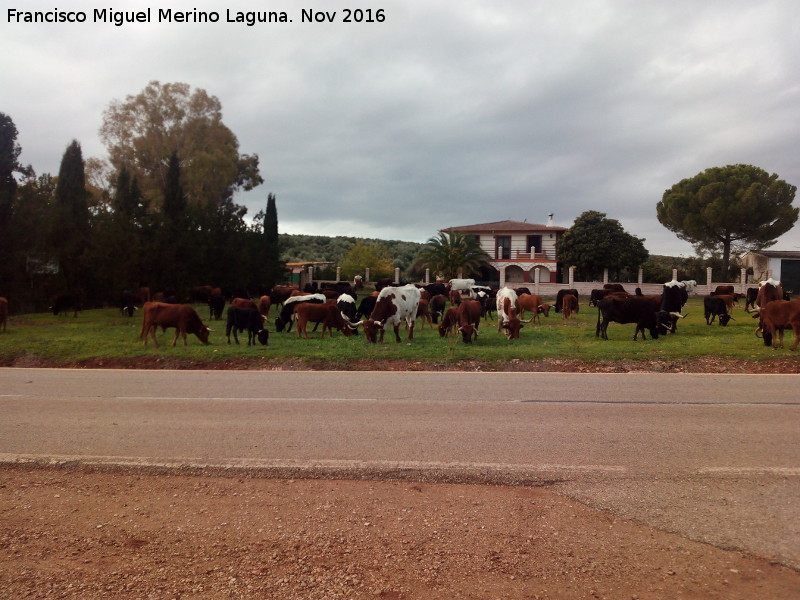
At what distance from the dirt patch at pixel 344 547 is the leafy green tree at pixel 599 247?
187ft

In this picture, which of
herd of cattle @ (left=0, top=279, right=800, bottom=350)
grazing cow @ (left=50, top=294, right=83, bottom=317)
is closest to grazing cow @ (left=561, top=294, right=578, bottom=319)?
herd of cattle @ (left=0, top=279, right=800, bottom=350)

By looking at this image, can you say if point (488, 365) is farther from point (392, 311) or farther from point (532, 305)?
point (532, 305)

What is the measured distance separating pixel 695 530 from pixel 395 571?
226 cm

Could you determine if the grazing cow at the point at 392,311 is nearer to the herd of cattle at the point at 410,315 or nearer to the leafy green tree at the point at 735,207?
the herd of cattle at the point at 410,315

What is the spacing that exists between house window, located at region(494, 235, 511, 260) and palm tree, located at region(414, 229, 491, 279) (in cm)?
707

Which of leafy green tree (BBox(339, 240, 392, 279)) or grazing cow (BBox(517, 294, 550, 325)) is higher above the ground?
leafy green tree (BBox(339, 240, 392, 279))

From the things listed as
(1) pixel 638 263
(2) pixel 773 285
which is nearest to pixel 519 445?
(2) pixel 773 285

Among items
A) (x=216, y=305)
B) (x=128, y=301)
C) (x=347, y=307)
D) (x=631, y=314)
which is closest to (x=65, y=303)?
(x=128, y=301)

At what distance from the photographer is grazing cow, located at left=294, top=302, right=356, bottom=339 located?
2089 cm

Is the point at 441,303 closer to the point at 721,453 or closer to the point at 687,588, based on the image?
the point at 721,453

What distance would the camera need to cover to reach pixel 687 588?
399 centimetres

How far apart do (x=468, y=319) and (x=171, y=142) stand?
133 feet

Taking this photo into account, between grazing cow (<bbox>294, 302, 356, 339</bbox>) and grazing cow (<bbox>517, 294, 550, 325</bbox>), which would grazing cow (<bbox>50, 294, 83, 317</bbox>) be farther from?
grazing cow (<bbox>517, 294, 550, 325</bbox>)

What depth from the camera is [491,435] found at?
739cm
